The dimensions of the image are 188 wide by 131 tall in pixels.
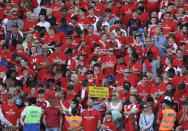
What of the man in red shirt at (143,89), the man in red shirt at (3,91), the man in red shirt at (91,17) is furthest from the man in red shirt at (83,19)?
the man in red shirt at (3,91)

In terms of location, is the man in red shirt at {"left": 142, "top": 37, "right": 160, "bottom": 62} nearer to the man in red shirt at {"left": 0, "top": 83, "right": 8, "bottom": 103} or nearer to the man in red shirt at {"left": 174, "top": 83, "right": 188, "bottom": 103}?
the man in red shirt at {"left": 174, "top": 83, "right": 188, "bottom": 103}

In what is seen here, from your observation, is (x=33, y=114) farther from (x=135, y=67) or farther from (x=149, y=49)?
(x=149, y=49)

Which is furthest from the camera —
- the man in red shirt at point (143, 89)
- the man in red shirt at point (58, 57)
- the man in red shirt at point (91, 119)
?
the man in red shirt at point (58, 57)

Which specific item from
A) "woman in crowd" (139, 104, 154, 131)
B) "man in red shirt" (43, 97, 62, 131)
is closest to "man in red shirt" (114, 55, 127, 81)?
"woman in crowd" (139, 104, 154, 131)

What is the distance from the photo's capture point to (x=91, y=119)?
17703mm

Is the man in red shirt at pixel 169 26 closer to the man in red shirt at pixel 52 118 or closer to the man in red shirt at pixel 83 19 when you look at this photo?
the man in red shirt at pixel 83 19

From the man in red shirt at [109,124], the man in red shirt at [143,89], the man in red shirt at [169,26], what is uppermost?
the man in red shirt at [169,26]

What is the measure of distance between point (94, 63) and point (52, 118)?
3.28 meters

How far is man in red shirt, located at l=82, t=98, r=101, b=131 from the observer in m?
17.7

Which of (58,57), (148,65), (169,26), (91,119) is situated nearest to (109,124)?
(91,119)

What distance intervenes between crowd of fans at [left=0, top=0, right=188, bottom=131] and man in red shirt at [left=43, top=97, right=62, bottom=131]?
1.1 inches

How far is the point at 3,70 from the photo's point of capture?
20.1 meters

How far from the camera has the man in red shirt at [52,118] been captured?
17.6 m

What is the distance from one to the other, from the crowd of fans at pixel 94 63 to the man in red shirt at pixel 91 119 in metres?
0.03
